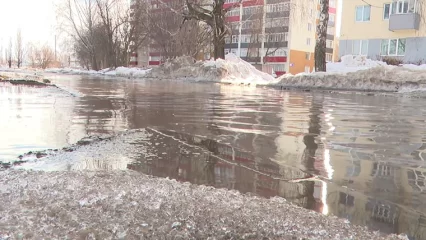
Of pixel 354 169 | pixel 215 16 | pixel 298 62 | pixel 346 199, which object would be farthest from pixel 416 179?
pixel 298 62

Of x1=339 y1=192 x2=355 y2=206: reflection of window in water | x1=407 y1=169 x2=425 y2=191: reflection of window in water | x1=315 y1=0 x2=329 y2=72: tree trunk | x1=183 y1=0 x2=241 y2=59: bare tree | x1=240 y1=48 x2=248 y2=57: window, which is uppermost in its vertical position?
x1=240 y1=48 x2=248 y2=57: window

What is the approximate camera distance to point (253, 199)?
110 inches

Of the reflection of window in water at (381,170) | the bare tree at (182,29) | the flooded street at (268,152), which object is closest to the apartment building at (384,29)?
the bare tree at (182,29)

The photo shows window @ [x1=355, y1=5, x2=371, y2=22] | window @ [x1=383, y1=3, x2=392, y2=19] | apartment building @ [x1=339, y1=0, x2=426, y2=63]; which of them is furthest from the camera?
window @ [x1=355, y1=5, x2=371, y2=22]

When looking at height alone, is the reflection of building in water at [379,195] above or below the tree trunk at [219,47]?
below

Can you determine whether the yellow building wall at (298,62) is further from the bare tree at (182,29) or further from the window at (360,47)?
the window at (360,47)

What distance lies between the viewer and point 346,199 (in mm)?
2908

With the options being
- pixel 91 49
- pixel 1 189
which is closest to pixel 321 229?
pixel 1 189

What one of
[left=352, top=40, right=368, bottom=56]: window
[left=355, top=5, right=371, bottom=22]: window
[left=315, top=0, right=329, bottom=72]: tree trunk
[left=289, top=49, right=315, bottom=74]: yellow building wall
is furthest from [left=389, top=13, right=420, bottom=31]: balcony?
[left=289, top=49, right=315, bottom=74]: yellow building wall

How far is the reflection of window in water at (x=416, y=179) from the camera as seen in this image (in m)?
3.23

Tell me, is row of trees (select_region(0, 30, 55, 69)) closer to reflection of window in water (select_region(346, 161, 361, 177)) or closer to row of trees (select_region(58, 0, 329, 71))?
row of trees (select_region(58, 0, 329, 71))

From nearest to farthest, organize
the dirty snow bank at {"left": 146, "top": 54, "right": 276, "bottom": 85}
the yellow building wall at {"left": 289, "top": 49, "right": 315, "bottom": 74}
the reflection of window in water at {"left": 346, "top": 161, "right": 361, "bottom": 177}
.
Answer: the reflection of window in water at {"left": 346, "top": 161, "right": 361, "bottom": 177}, the dirty snow bank at {"left": 146, "top": 54, "right": 276, "bottom": 85}, the yellow building wall at {"left": 289, "top": 49, "right": 315, "bottom": 74}

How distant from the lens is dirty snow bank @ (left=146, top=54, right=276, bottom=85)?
23156mm

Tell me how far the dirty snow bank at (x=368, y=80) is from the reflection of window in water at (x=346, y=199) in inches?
511
